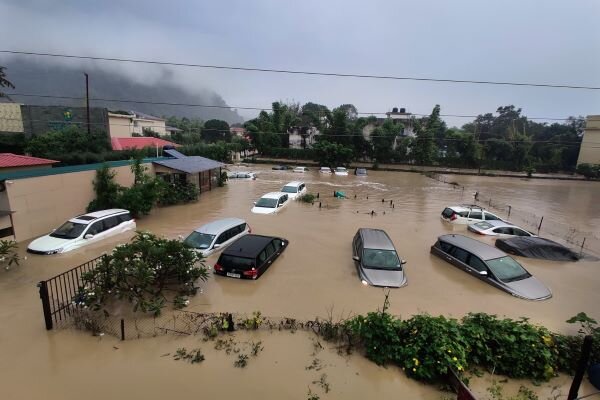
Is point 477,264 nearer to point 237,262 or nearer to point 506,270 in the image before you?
point 506,270

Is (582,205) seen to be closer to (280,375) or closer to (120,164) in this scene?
(280,375)

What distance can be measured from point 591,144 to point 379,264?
65418mm

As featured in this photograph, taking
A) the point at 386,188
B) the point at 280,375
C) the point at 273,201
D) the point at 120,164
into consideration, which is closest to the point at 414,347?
the point at 280,375

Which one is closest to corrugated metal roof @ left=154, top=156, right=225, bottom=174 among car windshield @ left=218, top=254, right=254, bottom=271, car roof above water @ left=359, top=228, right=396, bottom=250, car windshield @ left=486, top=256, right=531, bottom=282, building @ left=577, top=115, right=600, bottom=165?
car windshield @ left=218, top=254, right=254, bottom=271

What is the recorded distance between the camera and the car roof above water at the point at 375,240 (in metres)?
11.0

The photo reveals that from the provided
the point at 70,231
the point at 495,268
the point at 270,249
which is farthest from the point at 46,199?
the point at 495,268

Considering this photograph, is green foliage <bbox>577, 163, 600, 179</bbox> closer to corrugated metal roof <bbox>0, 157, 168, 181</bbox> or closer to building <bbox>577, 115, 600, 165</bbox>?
building <bbox>577, 115, 600, 165</bbox>

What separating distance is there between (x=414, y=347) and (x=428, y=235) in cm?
1156

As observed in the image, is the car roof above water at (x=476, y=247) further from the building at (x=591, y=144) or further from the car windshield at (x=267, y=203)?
the building at (x=591, y=144)

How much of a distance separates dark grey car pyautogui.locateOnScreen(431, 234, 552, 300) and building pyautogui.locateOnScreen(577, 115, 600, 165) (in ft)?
198

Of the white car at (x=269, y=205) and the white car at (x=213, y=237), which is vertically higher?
the white car at (x=213, y=237)

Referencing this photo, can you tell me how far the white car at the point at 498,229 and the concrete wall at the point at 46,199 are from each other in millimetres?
20491

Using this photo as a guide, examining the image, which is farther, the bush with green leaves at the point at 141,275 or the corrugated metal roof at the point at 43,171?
the corrugated metal roof at the point at 43,171

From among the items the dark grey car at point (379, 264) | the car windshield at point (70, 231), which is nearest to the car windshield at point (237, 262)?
the dark grey car at point (379, 264)
